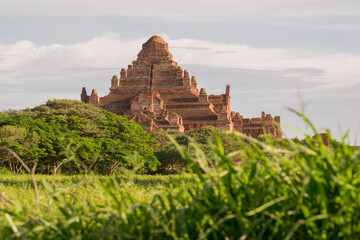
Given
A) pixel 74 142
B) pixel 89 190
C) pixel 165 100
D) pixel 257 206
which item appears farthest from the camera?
pixel 165 100

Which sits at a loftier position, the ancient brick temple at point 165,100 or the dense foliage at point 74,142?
the ancient brick temple at point 165,100

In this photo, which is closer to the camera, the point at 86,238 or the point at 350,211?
the point at 350,211

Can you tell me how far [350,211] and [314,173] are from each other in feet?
1.07

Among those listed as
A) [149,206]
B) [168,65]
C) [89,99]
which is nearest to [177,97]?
[168,65]

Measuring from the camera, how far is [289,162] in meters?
3.40

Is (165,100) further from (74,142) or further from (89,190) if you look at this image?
(89,190)

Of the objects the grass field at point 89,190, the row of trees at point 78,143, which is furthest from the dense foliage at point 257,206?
the row of trees at point 78,143

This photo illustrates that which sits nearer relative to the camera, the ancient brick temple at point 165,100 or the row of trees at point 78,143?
the row of trees at point 78,143

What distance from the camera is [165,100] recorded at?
8425 cm

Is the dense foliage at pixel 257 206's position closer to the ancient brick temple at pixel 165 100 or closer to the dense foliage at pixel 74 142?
the dense foliage at pixel 74 142

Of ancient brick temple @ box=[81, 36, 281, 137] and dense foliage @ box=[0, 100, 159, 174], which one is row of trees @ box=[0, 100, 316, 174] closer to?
dense foliage @ box=[0, 100, 159, 174]

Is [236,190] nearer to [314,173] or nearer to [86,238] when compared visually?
[314,173]

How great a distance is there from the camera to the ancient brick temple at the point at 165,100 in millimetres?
75000

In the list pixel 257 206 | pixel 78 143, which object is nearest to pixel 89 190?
pixel 257 206
